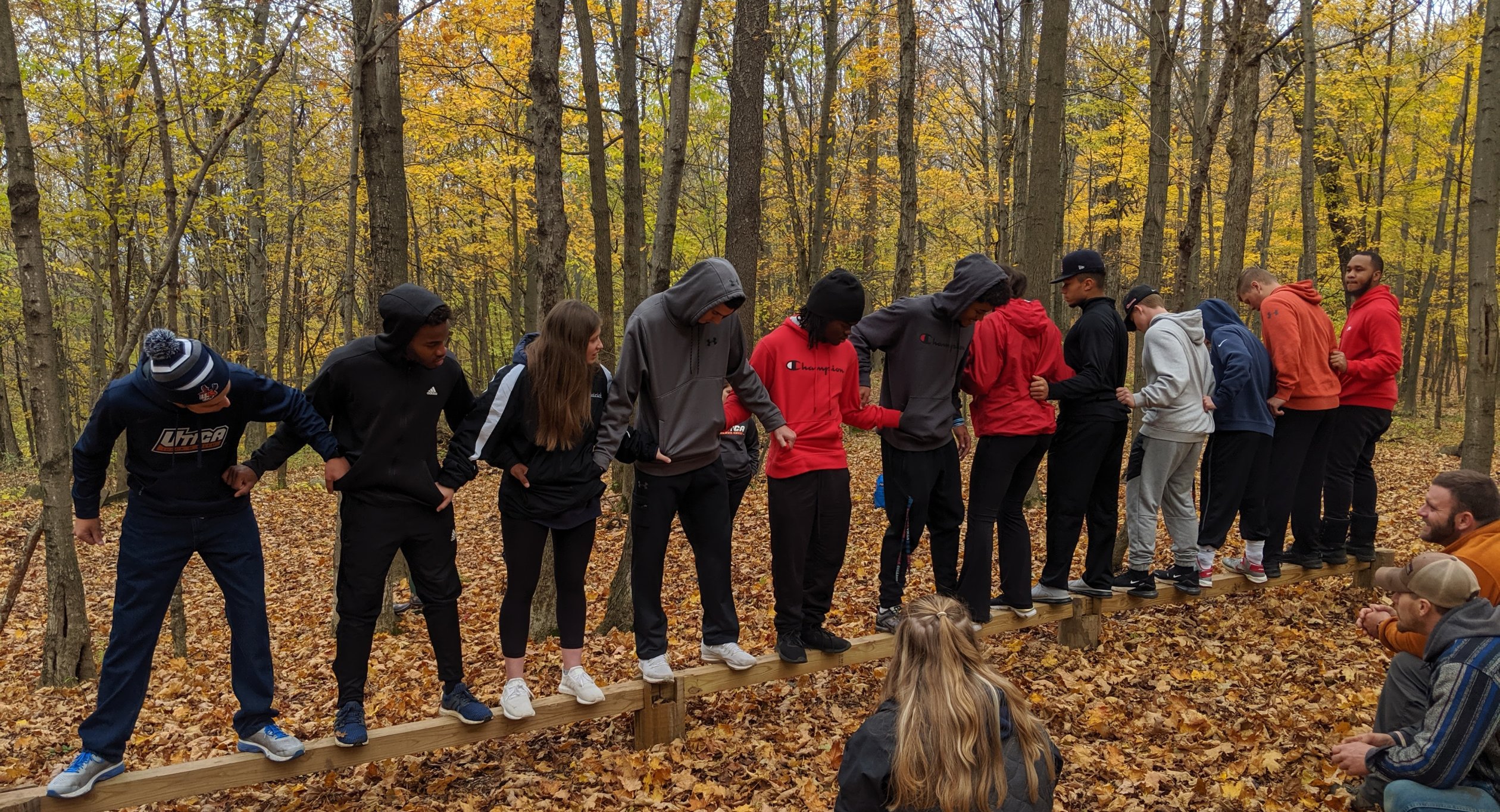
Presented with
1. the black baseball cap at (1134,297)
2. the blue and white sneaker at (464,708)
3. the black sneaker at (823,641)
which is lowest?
the blue and white sneaker at (464,708)

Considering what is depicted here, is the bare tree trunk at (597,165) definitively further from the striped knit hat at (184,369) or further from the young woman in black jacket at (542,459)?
the striped knit hat at (184,369)

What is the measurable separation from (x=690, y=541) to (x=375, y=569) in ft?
5.28

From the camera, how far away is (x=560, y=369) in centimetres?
418

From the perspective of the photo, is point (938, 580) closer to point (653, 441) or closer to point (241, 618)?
point (653, 441)

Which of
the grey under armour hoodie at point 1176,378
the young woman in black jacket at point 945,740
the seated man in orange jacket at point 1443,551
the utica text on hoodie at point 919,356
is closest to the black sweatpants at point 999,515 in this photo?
the utica text on hoodie at point 919,356

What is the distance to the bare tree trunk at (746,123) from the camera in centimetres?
619

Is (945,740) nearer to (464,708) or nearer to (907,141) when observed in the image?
(464,708)

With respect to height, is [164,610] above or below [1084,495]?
below

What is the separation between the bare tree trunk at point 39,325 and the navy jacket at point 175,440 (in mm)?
2044

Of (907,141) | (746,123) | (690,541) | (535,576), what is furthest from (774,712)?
(907,141)

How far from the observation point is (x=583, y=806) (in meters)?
3.99

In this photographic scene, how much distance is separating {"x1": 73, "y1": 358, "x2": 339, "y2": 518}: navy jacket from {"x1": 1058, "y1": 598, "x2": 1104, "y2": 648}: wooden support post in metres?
4.85

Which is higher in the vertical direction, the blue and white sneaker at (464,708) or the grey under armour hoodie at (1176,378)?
the grey under armour hoodie at (1176,378)

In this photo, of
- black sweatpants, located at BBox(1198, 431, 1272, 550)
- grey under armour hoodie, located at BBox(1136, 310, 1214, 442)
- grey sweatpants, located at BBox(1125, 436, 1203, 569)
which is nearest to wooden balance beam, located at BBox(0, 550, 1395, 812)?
grey sweatpants, located at BBox(1125, 436, 1203, 569)
